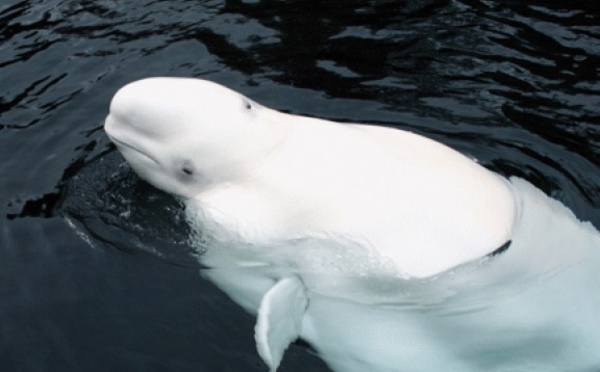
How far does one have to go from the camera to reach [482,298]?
6.91 metres

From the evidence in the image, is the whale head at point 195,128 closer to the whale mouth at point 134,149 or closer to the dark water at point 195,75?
the whale mouth at point 134,149

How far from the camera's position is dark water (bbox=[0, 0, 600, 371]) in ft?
25.0

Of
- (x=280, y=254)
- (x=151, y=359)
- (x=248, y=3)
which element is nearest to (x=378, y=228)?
(x=280, y=254)

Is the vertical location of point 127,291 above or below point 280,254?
below

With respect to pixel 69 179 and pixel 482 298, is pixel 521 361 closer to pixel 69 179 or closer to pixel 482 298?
pixel 482 298

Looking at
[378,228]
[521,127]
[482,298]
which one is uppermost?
[378,228]

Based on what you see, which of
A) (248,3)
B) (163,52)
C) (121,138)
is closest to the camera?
(121,138)

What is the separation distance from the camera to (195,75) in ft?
37.6

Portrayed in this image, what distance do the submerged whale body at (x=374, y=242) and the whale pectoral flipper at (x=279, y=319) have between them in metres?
0.01

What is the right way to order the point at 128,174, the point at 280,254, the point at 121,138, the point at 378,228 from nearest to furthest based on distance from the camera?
the point at 378,228 → the point at 280,254 → the point at 121,138 → the point at 128,174

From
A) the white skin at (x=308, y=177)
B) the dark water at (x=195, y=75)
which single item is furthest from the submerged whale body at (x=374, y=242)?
the dark water at (x=195, y=75)

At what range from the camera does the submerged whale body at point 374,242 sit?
6809 millimetres

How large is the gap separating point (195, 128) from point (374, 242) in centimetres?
180

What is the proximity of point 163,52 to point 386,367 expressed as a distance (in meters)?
6.51
